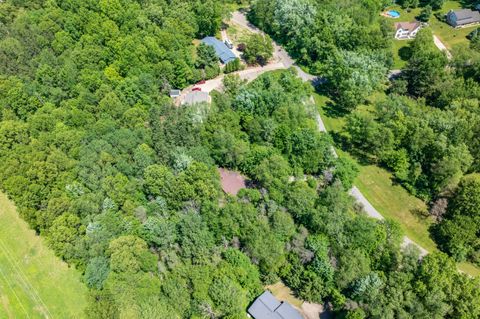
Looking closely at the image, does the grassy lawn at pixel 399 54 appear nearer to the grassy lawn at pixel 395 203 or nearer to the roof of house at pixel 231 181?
the grassy lawn at pixel 395 203

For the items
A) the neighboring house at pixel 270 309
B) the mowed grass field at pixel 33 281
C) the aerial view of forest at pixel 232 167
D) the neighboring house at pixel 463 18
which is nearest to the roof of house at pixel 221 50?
the aerial view of forest at pixel 232 167

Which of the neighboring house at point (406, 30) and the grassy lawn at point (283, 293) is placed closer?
the grassy lawn at point (283, 293)

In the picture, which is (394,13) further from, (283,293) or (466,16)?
(283,293)

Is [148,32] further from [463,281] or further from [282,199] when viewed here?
[463,281]

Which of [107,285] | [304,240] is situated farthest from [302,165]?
[107,285]

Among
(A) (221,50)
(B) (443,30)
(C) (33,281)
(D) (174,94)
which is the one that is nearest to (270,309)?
(C) (33,281)
